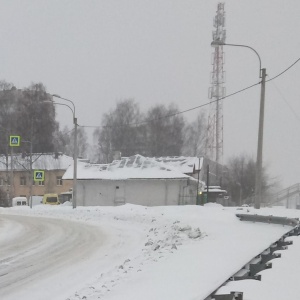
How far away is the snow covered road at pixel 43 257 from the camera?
27.9ft

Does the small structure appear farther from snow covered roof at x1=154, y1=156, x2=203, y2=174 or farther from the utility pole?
the utility pole

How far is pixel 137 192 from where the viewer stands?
4947cm

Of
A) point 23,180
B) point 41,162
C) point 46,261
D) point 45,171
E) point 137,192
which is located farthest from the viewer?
point 23,180

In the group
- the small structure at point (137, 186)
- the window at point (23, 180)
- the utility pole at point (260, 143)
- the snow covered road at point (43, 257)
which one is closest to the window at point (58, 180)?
the window at point (23, 180)

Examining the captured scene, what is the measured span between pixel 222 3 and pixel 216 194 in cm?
2118

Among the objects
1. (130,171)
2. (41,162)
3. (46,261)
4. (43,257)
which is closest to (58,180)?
(41,162)

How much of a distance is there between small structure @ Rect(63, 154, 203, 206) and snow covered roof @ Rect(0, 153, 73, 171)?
2263cm

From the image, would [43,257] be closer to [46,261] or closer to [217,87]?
[46,261]

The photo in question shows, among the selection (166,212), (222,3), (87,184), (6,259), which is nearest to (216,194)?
(87,184)

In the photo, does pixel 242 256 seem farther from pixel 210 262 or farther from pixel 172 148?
pixel 172 148

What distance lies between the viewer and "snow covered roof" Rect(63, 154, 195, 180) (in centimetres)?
4900

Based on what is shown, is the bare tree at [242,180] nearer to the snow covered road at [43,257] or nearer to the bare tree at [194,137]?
the bare tree at [194,137]

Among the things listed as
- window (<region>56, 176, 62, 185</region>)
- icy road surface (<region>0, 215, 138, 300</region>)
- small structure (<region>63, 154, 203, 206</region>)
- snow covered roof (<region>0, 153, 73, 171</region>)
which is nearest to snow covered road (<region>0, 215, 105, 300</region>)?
icy road surface (<region>0, 215, 138, 300</region>)

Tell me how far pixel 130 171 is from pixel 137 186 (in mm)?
1976
